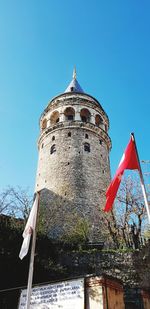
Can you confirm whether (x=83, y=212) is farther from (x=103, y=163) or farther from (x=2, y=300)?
(x=2, y=300)

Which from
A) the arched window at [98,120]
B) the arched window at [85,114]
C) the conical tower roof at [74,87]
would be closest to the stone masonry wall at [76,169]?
the arched window at [85,114]

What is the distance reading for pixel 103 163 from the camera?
26.0 meters

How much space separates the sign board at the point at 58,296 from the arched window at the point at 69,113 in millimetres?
23129

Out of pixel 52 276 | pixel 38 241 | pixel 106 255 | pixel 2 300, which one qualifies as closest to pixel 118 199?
pixel 106 255

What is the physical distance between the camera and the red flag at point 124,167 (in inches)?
243

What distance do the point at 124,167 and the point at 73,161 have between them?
18.0 m

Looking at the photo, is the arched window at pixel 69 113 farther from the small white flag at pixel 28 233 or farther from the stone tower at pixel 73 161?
the small white flag at pixel 28 233

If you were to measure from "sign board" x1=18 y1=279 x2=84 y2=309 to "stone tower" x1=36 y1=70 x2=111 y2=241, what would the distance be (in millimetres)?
13813

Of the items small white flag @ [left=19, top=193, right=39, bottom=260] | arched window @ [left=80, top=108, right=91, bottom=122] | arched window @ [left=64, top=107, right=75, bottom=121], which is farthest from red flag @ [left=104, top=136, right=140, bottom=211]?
arched window @ [left=80, top=108, right=91, bottom=122]

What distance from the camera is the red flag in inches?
243

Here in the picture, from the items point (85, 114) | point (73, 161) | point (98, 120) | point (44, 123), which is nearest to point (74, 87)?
A: point (85, 114)

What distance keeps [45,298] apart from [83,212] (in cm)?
1492

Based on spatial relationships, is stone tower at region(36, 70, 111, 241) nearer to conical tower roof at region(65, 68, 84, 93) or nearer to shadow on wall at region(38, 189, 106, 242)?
shadow on wall at region(38, 189, 106, 242)

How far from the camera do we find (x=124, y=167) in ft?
20.9
